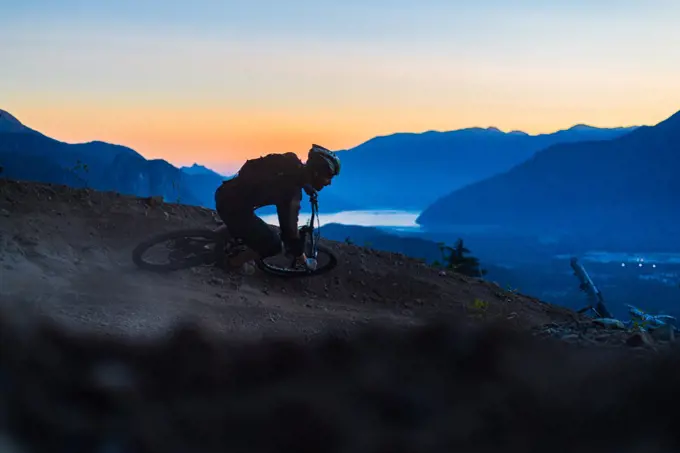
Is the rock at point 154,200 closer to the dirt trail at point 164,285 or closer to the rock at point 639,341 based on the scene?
the dirt trail at point 164,285

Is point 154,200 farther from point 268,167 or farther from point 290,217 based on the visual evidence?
point 290,217

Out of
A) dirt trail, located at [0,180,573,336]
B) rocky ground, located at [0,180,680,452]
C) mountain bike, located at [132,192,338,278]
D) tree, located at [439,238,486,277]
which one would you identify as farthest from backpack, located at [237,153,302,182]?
tree, located at [439,238,486,277]

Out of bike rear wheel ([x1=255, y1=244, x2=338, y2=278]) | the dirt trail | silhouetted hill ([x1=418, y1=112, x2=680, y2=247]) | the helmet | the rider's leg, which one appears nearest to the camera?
the dirt trail

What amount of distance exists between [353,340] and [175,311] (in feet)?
15.9

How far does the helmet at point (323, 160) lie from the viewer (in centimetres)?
960

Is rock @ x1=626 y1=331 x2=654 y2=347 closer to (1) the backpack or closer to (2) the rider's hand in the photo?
(1) the backpack

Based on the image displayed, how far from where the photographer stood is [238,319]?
958 centimetres

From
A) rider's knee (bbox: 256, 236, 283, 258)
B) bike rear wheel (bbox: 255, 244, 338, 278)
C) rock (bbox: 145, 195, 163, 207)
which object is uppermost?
rock (bbox: 145, 195, 163, 207)

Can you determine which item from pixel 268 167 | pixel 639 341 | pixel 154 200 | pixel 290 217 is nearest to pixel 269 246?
pixel 290 217

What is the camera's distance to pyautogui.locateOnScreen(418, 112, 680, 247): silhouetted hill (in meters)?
76.9

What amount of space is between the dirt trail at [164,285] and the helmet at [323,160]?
7.22 feet

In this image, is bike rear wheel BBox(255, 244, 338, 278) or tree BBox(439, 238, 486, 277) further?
tree BBox(439, 238, 486, 277)

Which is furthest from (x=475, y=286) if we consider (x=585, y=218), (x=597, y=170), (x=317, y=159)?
(x=597, y=170)

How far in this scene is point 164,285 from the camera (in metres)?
10.9
